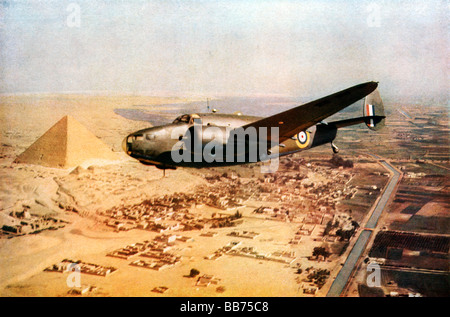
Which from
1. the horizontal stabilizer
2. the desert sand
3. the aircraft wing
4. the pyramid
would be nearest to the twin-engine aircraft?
the aircraft wing

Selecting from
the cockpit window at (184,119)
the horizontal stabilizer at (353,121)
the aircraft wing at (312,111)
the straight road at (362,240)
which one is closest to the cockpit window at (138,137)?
the cockpit window at (184,119)

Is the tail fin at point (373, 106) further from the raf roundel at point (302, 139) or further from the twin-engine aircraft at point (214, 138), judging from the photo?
the twin-engine aircraft at point (214, 138)

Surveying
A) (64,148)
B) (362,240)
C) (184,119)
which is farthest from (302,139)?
(64,148)

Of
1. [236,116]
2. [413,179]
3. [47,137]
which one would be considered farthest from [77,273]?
[413,179]

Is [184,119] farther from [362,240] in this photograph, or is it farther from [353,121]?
[362,240]

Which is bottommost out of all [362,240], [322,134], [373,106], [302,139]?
[362,240]

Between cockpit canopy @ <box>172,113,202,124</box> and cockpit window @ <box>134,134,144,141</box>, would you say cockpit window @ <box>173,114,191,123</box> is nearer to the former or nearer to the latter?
cockpit canopy @ <box>172,113,202,124</box>
